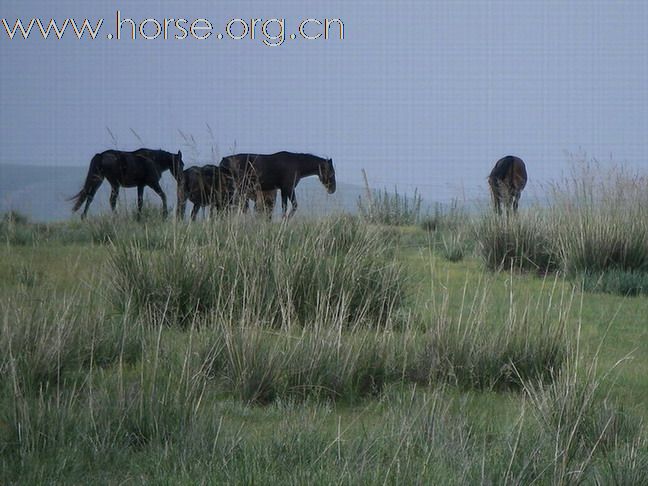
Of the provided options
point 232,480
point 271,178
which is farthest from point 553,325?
point 271,178

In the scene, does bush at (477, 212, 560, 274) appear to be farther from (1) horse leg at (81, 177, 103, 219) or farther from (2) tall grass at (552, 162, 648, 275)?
(1) horse leg at (81, 177, 103, 219)

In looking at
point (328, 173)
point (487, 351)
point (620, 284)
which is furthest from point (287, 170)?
point (487, 351)

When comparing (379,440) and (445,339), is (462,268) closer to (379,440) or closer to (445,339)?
(445,339)

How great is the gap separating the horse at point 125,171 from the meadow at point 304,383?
8335mm

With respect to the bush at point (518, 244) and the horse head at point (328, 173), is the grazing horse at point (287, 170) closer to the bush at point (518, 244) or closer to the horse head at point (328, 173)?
the horse head at point (328, 173)

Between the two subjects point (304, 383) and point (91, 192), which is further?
point (91, 192)

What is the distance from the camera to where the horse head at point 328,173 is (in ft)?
58.1

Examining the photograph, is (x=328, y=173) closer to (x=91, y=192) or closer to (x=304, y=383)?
(x=91, y=192)

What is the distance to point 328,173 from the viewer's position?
17656 mm

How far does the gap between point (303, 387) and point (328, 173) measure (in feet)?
41.8

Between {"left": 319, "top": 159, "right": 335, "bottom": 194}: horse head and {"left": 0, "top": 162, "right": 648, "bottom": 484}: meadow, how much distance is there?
824 centimetres

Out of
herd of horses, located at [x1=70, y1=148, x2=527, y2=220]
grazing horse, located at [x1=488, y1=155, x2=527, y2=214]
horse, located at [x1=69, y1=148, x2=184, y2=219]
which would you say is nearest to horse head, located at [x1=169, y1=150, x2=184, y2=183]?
horse, located at [x1=69, y1=148, x2=184, y2=219]

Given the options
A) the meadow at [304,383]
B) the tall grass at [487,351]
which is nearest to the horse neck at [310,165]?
the meadow at [304,383]

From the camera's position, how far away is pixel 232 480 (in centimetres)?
348
